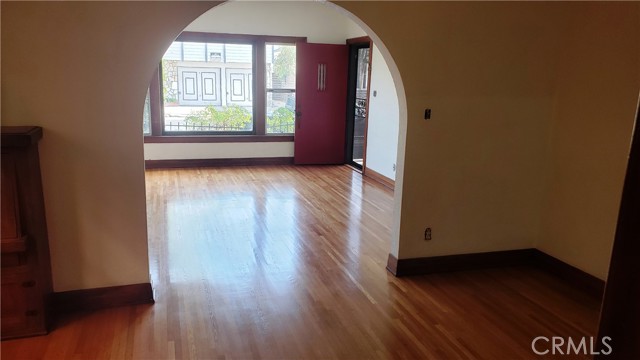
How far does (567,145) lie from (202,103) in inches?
223

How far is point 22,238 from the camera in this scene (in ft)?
8.13

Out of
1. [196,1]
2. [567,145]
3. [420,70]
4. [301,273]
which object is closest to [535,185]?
[567,145]

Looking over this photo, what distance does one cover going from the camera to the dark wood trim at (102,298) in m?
2.87

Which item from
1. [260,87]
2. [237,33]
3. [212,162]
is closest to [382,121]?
[260,87]

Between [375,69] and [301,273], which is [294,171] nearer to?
[375,69]

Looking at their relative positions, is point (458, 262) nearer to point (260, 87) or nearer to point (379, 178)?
point (379, 178)

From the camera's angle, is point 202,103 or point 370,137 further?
point 202,103

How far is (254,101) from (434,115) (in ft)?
15.9

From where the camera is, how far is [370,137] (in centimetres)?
705

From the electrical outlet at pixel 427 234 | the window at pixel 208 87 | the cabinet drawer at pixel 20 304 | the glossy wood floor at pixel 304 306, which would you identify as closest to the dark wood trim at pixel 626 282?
the glossy wood floor at pixel 304 306

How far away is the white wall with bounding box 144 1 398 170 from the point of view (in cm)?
685

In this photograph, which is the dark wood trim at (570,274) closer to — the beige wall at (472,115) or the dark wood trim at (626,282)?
the beige wall at (472,115)

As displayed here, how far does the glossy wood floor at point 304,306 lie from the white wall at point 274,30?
237 cm

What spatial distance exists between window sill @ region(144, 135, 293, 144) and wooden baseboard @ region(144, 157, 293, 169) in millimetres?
314
